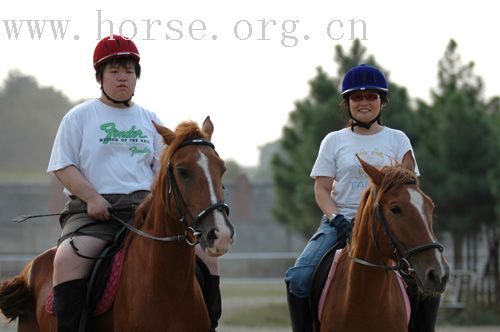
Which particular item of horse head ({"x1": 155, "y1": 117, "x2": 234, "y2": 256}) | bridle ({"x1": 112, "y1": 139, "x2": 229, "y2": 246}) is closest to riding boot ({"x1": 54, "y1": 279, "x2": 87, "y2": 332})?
bridle ({"x1": 112, "y1": 139, "x2": 229, "y2": 246})

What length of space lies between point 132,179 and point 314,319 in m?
1.76

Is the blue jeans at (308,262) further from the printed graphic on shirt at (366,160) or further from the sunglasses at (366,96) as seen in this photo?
the sunglasses at (366,96)

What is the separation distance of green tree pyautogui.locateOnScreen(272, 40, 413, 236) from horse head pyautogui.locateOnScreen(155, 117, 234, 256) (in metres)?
17.3

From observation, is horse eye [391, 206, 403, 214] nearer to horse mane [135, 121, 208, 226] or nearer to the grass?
horse mane [135, 121, 208, 226]

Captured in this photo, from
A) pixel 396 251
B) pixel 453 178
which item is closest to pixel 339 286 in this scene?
pixel 396 251

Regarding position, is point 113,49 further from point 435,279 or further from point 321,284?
point 435,279

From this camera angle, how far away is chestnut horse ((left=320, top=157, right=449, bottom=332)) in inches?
237

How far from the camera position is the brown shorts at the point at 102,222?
6.86 metres

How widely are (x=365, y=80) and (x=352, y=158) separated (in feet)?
2.11

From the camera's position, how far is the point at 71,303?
21.7 ft

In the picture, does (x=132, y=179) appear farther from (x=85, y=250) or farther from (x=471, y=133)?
(x=471, y=133)

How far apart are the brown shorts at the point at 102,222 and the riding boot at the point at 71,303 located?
38cm

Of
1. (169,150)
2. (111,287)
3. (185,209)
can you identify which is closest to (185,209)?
(185,209)

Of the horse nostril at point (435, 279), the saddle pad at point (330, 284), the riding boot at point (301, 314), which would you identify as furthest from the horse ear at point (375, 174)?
the riding boot at point (301, 314)
